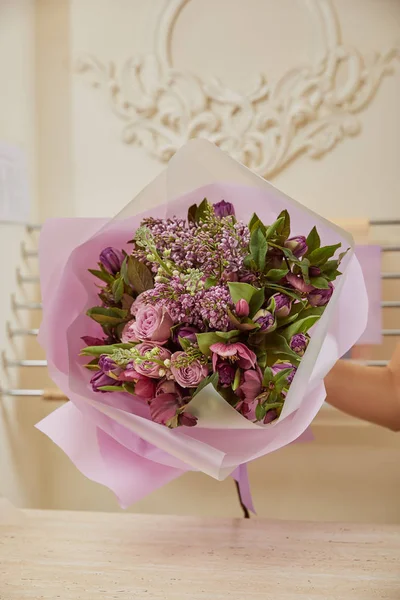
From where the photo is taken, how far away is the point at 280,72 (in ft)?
4.81

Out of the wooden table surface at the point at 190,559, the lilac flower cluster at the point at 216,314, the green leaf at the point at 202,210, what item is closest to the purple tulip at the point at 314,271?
the lilac flower cluster at the point at 216,314

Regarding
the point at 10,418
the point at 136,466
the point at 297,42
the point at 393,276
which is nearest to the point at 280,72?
the point at 297,42

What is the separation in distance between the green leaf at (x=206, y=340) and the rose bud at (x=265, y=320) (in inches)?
1.3

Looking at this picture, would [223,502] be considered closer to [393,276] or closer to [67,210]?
[393,276]

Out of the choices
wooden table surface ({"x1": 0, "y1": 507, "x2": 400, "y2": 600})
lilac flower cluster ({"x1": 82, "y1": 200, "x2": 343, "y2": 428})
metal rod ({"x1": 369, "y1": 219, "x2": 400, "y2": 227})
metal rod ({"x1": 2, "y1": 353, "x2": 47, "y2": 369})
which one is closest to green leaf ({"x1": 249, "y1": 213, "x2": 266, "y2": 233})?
lilac flower cluster ({"x1": 82, "y1": 200, "x2": 343, "y2": 428})

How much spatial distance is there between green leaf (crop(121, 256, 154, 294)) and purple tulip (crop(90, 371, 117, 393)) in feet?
0.25

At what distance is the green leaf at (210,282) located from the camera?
1.45ft

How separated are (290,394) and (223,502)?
1272 mm

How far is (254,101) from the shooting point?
1.47 m

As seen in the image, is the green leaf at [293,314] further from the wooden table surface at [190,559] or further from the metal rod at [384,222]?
the metal rod at [384,222]

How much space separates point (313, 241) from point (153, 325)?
15cm

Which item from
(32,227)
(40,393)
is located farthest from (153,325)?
(32,227)

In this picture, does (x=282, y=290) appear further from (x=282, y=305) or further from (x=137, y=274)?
(x=137, y=274)

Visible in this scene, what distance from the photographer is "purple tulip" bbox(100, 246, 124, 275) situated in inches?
19.3
